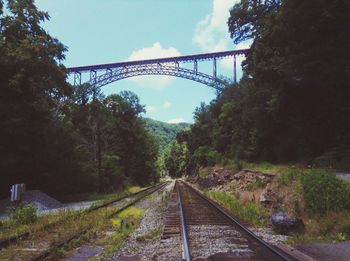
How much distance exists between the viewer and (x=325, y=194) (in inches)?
497

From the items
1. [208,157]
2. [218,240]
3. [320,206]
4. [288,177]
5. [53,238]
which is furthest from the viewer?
[208,157]

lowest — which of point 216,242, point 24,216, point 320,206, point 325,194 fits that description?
point 216,242

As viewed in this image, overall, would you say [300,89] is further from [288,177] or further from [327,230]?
[327,230]

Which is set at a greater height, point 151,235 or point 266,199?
point 266,199

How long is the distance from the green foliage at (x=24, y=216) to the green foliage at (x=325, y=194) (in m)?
9.35

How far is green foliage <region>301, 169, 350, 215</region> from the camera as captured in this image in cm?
1227

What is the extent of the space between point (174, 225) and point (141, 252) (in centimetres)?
399

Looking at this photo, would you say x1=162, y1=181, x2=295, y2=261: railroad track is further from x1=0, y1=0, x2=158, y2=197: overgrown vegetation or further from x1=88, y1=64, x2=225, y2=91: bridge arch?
x1=88, y1=64, x2=225, y2=91: bridge arch

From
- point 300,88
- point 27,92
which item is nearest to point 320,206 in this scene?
point 300,88

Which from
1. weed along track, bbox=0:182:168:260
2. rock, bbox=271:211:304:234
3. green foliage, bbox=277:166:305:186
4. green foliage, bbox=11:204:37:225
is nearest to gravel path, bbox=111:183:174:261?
weed along track, bbox=0:182:168:260

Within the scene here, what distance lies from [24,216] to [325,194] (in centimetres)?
995

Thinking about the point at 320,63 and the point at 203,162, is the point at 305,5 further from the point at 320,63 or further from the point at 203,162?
the point at 203,162

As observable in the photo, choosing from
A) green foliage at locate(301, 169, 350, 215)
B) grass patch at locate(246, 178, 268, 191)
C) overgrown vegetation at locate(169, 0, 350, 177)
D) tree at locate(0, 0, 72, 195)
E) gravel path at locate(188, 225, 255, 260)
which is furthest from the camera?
tree at locate(0, 0, 72, 195)

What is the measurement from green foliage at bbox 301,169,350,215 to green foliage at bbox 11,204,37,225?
9.35 meters
